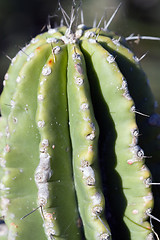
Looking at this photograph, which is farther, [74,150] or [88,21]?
[88,21]

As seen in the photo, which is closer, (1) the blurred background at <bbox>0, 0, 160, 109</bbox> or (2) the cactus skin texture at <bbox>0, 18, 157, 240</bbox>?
(2) the cactus skin texture at <bbox>0, 18, 157, 240</bbox>

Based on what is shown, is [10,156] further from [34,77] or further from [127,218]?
[127,218]

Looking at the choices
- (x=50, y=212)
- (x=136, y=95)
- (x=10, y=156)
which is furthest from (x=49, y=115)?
(x=136, y=95)

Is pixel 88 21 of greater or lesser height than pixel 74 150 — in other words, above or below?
above

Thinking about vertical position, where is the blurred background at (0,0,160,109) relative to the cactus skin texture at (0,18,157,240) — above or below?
above
